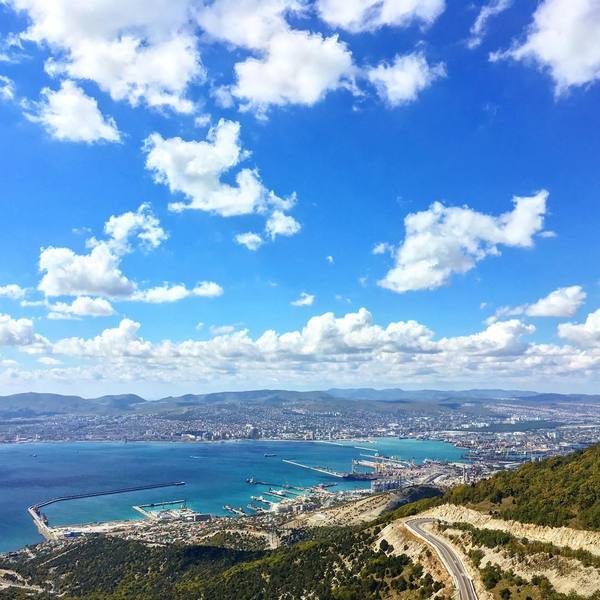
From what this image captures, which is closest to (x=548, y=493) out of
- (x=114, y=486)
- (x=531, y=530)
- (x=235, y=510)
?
(x=531, y=530)

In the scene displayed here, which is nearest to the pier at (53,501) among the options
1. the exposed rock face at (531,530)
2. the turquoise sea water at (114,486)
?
the turquoise sea water at (114,486)

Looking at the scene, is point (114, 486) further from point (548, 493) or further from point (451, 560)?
point (548, 493)

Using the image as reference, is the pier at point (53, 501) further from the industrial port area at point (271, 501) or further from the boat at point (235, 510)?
the boat at point (235, 510)

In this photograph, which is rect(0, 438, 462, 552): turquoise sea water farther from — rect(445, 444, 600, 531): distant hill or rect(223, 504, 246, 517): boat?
rect(445, 444, 600, 531): distant hill

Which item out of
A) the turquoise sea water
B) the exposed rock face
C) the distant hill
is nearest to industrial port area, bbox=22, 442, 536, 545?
the turquoise sea water

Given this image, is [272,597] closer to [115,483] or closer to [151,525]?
[151,525]
